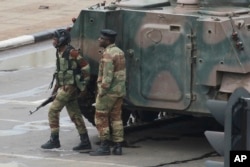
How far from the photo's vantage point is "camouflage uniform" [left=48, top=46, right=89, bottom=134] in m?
13.1

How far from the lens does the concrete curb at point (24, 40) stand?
74.8 feet

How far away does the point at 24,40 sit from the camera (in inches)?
921

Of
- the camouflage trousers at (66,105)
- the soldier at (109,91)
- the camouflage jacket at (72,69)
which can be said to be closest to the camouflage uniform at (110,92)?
the soldier at (109,91)

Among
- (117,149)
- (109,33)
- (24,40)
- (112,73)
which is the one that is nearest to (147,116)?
(117,149)

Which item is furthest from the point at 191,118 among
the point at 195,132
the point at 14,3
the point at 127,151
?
the point at 14,3

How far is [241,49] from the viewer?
12484mm

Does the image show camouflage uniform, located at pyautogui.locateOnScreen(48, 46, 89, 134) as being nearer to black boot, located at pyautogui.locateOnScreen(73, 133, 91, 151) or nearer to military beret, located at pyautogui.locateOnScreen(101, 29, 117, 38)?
black boot, located at pyautogui.locateOnScreen(73, 133, 91, 151)

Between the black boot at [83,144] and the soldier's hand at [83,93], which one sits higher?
the soldier's hand at [83,93]

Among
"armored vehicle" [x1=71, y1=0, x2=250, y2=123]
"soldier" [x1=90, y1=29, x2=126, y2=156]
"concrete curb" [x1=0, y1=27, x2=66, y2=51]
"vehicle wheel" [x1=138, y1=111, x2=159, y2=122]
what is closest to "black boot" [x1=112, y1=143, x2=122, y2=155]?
"soldier" [x1=90, y1=29, x2=126, y2=156]

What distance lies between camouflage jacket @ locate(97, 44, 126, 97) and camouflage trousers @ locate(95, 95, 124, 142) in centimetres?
11

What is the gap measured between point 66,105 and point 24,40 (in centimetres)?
1024

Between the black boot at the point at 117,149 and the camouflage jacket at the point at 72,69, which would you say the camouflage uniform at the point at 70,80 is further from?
the black boot at the point at 117,149

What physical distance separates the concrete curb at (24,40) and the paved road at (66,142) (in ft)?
14.4

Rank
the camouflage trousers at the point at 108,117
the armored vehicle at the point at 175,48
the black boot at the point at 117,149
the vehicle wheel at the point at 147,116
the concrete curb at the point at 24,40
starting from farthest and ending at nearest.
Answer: the concrete curb at the point at 24,40
the vehicle wheel at the point at 147,116
the black boot at the point at 117,149
the camouflage trousers at the point at 108,117
the armored vehicle at the point at 175,48
